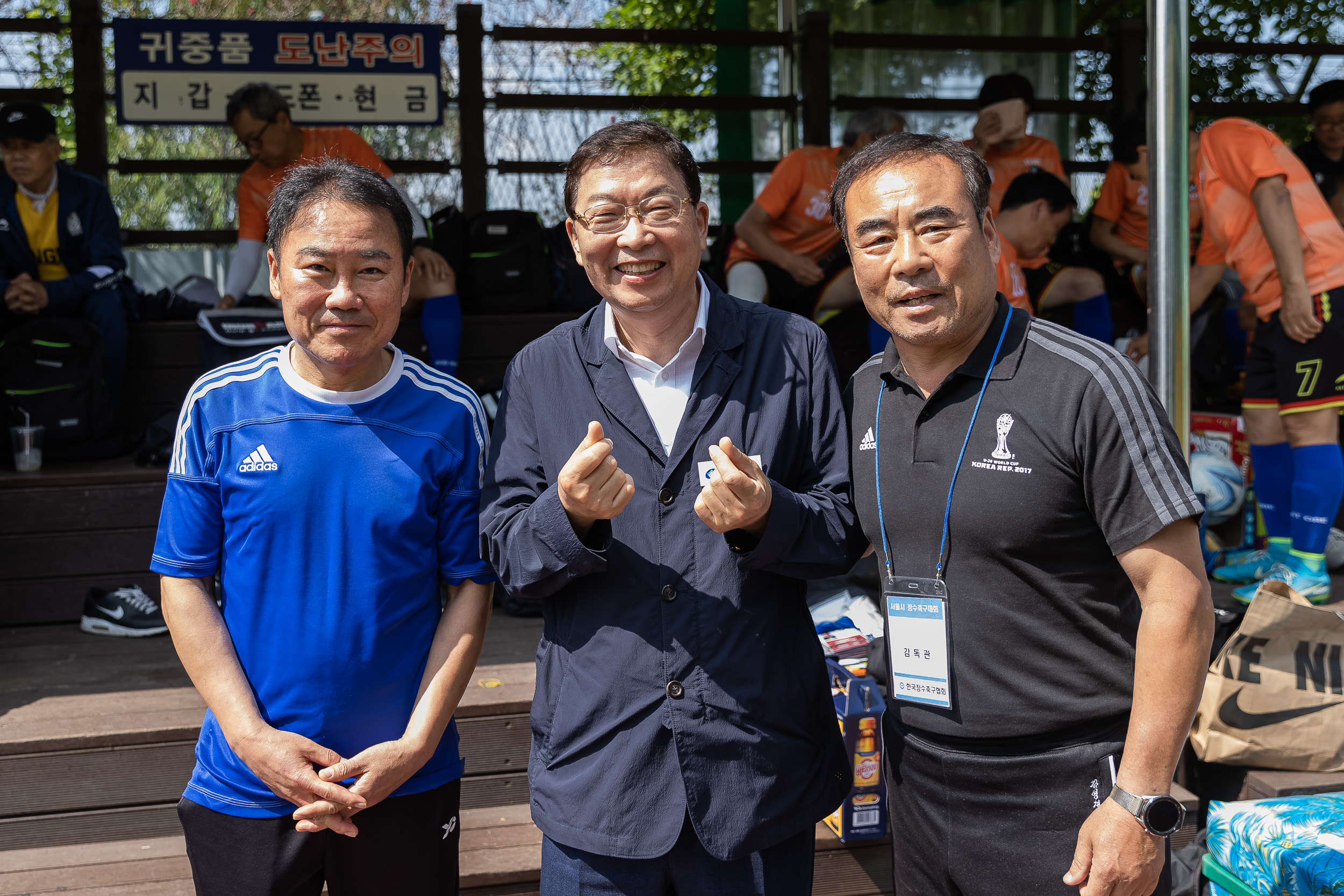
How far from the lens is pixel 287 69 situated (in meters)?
6.33

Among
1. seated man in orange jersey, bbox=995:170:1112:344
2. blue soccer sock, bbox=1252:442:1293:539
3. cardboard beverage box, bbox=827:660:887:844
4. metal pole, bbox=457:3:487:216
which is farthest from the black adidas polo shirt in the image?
metal pole, bbox=457:3:487:216

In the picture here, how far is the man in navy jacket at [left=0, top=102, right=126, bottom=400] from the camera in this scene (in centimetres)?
484

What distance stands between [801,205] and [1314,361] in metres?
2.68

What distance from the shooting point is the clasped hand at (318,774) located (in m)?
1.65

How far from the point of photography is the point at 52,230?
4.99m

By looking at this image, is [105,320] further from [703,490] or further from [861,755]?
[703,490]

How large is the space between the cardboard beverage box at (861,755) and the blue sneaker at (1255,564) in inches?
82.5

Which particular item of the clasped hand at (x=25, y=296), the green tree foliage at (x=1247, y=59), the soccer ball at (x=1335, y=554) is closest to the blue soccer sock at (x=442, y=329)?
the clasped hand at (x=25, y=296)

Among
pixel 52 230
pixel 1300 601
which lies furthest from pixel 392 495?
pixel 52 230

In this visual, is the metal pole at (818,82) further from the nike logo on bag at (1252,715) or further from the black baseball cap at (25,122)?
→ the nike logo on bag at (1252,715)

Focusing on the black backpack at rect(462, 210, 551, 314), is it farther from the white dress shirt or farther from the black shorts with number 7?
the white dress shirt

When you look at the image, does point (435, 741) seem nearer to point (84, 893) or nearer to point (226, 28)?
point (84, 893)

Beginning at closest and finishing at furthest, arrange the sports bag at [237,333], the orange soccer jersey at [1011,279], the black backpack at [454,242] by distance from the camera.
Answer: the orange soccer jersey at [1011,279], the sports bag at [237,333], the black backpack at [454,242]

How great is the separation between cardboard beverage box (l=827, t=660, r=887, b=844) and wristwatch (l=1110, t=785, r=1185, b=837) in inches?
46.1
